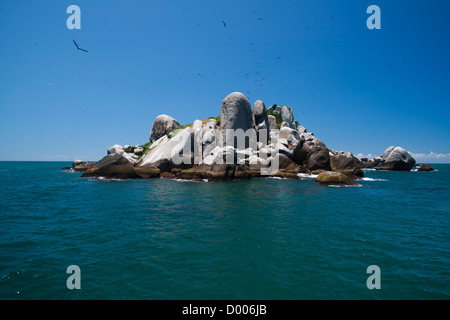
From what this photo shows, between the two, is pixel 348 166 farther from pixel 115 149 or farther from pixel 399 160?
pixel 115 149

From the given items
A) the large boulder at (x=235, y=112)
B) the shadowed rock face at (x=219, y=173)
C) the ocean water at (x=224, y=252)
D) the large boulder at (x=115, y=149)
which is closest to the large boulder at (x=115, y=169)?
the shadowed rock face at (x=219, y=173)

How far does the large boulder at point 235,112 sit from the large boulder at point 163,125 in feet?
58.0

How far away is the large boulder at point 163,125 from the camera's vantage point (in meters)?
57.6

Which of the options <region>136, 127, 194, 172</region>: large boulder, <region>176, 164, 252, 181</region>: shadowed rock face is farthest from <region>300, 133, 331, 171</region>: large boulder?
<region>136, 127, 194, 172</region>: large boulder

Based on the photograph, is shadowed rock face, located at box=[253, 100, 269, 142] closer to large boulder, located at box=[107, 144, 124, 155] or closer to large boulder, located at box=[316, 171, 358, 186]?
large boulder, located at box=[316, 171, 358, 186]

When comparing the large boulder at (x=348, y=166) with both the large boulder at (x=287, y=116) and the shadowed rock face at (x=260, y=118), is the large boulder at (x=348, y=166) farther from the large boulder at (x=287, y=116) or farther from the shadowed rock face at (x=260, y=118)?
the large boulder at (x=287, y=116)

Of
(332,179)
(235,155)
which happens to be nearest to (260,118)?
(235,155)

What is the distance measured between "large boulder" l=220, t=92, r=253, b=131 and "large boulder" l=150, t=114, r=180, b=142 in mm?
17690

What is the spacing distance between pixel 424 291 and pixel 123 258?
9.46 m

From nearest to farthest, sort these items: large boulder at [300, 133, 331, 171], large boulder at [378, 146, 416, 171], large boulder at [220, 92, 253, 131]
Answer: large boulder at [300, 133, 331, 171]
large boulder at [220, 92, 253, 131]
large boulder at [378, 146, 416, 171]

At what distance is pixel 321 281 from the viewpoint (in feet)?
21.5

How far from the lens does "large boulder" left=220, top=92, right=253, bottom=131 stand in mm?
45000

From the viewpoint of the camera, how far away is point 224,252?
28.0 feet
